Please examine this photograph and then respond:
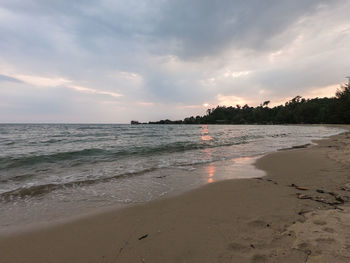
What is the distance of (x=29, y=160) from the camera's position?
10.3m

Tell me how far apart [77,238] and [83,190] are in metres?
2.90

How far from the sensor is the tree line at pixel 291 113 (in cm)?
6328

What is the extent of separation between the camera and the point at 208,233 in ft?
9.59

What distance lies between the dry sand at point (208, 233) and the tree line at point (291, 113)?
7486cm

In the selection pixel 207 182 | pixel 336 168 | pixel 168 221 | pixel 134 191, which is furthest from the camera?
pixel 336 168

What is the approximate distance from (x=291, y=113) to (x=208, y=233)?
123 metres

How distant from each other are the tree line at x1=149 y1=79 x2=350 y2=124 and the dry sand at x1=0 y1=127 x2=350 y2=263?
7486cm

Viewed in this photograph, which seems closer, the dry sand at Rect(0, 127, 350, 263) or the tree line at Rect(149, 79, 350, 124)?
the dry sand at Rect(0, 127, 350, 263)

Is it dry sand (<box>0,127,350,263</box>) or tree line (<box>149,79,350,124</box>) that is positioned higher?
tree line (<box>149,79,350,124</box>)

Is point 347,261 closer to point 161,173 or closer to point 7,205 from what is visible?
point 161,173

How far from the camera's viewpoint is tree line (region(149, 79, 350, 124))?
63.3 m

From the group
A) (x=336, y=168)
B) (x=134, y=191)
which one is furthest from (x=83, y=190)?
(x=336, y=168)

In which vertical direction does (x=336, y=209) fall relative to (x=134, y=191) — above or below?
above

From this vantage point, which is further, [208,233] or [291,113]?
[291,113]
